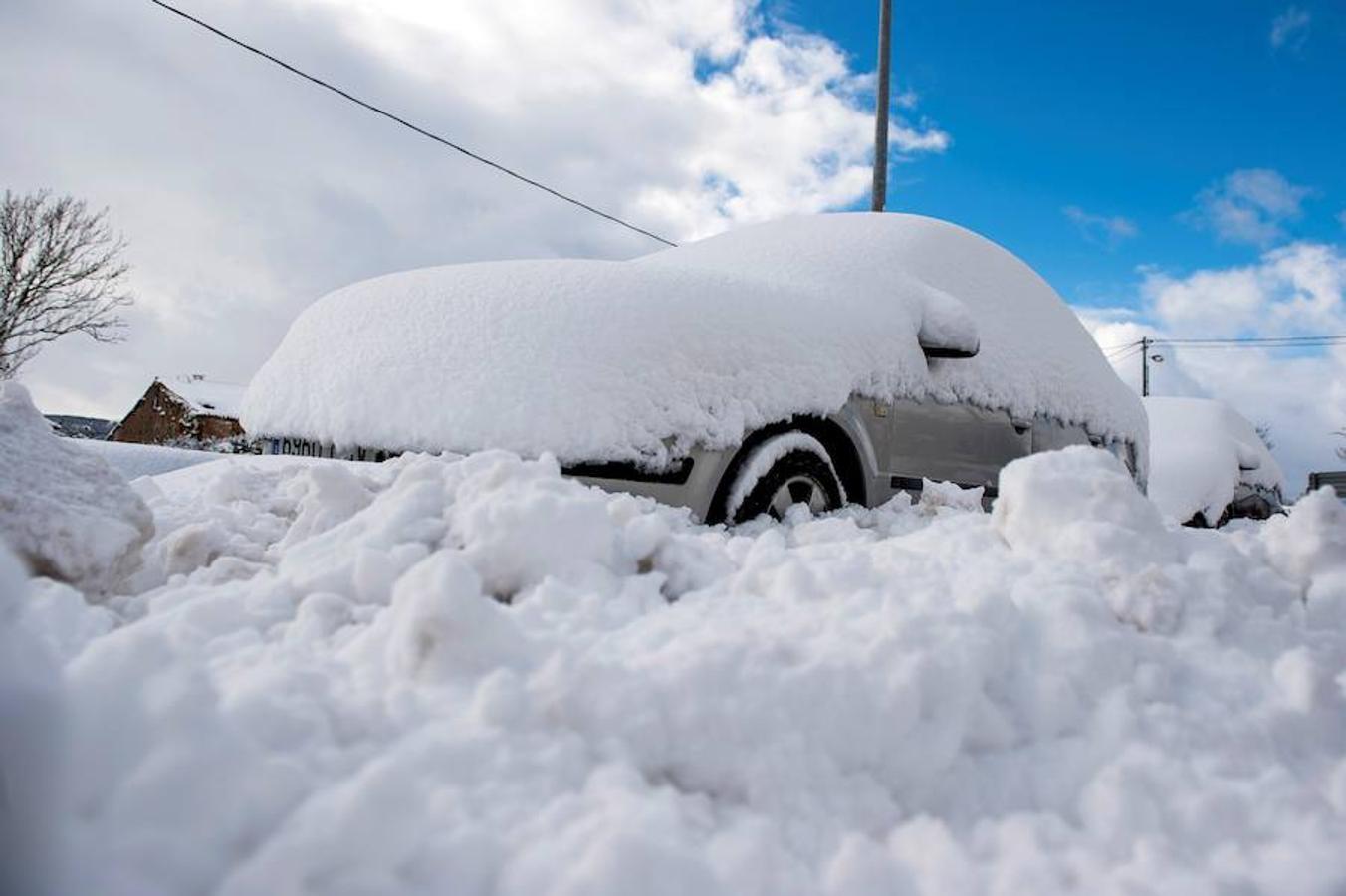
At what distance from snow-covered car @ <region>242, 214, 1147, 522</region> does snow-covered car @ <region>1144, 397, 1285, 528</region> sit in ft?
17.8

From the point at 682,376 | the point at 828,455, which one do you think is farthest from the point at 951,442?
the point at 682,376

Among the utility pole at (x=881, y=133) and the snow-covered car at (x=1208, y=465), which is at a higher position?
the utility pole at (x=881, y=133)

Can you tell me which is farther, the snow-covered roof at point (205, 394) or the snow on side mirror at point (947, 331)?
the snow-covered roof at point (205, 394)

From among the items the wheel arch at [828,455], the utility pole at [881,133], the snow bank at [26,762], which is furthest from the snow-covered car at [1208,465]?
the snow bank at [26,762]

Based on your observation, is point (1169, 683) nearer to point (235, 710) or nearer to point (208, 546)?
point (235, 710)

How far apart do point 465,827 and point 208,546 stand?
47.9 inches

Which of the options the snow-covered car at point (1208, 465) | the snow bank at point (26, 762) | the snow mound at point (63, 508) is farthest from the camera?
the snow-covered car at point (1208, 465)

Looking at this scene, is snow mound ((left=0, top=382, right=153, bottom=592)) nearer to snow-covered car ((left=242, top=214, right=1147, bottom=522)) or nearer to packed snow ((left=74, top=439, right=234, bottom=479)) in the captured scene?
snow-covered car ((left=242, top=214, right=1147, bottom=522))

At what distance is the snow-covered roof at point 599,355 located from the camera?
8.45 ft

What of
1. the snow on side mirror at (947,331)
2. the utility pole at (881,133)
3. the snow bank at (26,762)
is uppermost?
the utility pole at (881,133)

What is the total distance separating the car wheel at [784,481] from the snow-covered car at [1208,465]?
20.4 feet

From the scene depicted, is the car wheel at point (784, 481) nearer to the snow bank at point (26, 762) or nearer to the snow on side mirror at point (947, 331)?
the snow on side mirror at point (947, 331)

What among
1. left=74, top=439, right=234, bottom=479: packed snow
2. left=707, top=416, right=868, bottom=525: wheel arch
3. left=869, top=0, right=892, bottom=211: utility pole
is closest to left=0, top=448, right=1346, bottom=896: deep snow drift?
left=707, top=416, right=868, bottom=525: wheel arch

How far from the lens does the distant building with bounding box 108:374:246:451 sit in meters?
30.1
